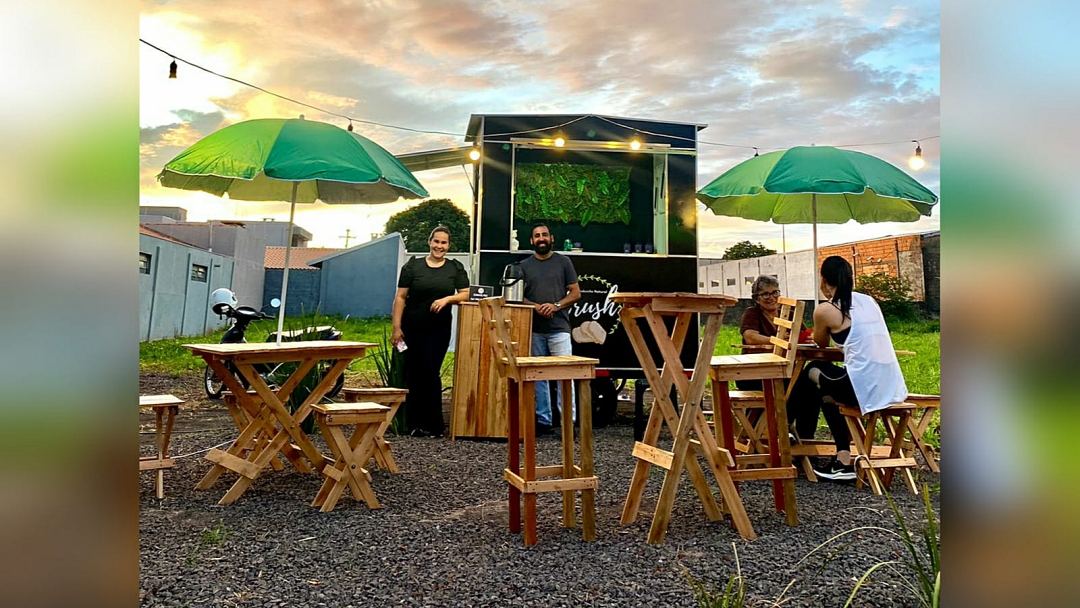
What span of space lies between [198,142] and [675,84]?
201 inches

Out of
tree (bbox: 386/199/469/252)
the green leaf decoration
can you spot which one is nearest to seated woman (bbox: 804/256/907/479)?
the green leaf decoration

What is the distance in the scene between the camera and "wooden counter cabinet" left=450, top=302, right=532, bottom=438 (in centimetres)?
561

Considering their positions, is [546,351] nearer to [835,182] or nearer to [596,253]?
[596,253]

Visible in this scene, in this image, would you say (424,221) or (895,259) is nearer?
(895,259)

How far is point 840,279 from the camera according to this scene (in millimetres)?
4109

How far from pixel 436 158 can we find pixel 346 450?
4372 millimetres

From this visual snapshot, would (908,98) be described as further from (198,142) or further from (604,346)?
(198,142)

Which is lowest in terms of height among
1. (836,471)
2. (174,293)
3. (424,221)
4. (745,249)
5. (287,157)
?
(836,471)

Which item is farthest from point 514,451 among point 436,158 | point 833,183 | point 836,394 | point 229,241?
point 229,241

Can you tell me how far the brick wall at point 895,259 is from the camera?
12750 mm

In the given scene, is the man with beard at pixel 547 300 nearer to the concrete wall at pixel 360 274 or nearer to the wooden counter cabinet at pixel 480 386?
the wooden counter cabinet at pixel 480 386

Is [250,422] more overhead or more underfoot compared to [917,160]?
more underfoot

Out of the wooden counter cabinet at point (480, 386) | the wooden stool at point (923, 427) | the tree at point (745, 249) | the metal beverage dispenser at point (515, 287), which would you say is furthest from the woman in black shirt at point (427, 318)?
the tree at point (745, 249)
